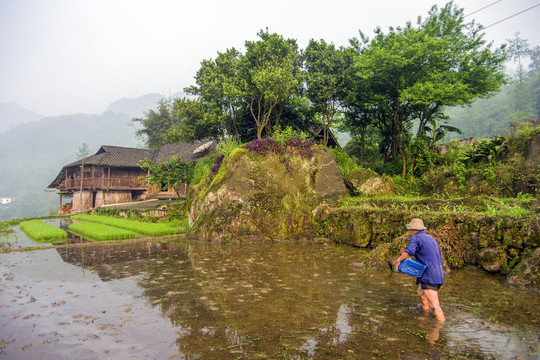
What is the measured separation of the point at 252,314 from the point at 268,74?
1387 centimetres

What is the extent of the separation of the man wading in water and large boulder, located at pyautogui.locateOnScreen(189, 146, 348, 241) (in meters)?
9.16

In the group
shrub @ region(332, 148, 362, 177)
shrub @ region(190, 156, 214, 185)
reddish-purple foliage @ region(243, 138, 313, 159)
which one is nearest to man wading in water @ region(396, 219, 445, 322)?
reddish-purple foliage @ region(243, 138, 313, 159)

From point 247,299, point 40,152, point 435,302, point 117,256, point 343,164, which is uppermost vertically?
point 40,152

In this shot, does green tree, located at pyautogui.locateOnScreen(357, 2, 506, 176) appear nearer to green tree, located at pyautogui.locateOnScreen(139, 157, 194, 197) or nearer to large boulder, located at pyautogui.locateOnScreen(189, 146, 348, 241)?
large boulder, located at pyautogui.locateOnScreen(189, 146, 348, 241)

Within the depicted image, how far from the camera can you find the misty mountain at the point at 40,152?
9388 cm

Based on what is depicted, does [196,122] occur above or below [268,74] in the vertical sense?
below

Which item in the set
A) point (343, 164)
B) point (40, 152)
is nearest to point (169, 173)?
point (343, 164)

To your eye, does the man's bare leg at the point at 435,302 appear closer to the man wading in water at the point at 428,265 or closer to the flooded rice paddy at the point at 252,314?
the man wading in water at the point at 428,265

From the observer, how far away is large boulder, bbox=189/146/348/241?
14406 millimetres

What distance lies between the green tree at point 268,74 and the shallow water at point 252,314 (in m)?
10.9

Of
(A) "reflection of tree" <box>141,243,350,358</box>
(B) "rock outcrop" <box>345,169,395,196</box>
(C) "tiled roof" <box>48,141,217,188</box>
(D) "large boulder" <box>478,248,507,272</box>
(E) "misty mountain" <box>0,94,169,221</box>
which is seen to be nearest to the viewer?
(A) "reflection of tree" <box>141,243,350,358</box>

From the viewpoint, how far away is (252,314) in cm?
Answer: 515

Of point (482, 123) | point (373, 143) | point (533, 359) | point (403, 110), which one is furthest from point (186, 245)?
point (482, 123)

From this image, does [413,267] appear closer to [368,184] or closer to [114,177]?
[368,184]
